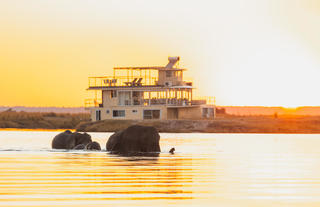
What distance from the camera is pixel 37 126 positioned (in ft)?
344

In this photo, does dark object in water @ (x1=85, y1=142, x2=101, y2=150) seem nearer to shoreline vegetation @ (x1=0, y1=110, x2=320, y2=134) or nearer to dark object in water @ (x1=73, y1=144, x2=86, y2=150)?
dark object in water @ (x1=73, y1=144, x2=86, y2=150)

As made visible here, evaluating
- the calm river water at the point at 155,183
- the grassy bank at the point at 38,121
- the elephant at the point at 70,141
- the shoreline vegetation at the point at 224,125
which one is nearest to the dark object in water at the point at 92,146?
the elephant at the point at 70,141

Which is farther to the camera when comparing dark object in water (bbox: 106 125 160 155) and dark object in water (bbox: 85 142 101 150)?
dark object in water (bbox: 85 142 101 150)

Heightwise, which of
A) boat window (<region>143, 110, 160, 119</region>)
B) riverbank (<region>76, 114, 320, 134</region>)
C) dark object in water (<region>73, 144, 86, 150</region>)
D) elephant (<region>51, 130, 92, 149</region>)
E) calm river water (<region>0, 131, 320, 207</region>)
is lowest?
calm river water (<region>0, 131, 320, 207</region>)

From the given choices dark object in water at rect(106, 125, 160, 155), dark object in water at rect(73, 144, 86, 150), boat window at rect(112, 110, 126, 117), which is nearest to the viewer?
dark object in water at rect(106, 125, 160, 155)

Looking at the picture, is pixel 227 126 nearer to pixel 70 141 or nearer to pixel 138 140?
pixel 70 141

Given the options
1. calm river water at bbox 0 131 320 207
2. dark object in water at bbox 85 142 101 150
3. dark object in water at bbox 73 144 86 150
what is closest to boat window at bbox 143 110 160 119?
dark object in water at bbox 73 144 86 150

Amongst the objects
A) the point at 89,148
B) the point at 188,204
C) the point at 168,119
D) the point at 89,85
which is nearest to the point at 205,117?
the point at 168,119

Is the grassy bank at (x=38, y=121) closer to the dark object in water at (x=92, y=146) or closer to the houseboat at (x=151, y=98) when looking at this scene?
the houseboat at (x=151, y=98)

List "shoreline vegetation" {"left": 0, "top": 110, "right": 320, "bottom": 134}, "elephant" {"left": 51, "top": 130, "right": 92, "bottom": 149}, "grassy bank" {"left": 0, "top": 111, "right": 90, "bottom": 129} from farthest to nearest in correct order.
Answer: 1. "grassy bank" {"left": 0, "top": 111, "right": 90, "bottom": 129}
2. "shoreline vegetation" {"left": 0, "top": 110, "right": 320, "bottom": 134}
3. "elephant" {"left": 51, "top": 130, "right": 92, "bottom": 149}

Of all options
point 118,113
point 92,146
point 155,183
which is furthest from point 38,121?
point 155,183

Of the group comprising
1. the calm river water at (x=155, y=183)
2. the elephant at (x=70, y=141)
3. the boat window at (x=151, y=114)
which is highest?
the boat window at (x=151, y=114)

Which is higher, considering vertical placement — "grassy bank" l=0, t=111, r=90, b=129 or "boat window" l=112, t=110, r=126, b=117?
"boat window" l=112, t=110, r=126, b=117

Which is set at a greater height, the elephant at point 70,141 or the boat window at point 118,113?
the boat window at point 118,113
